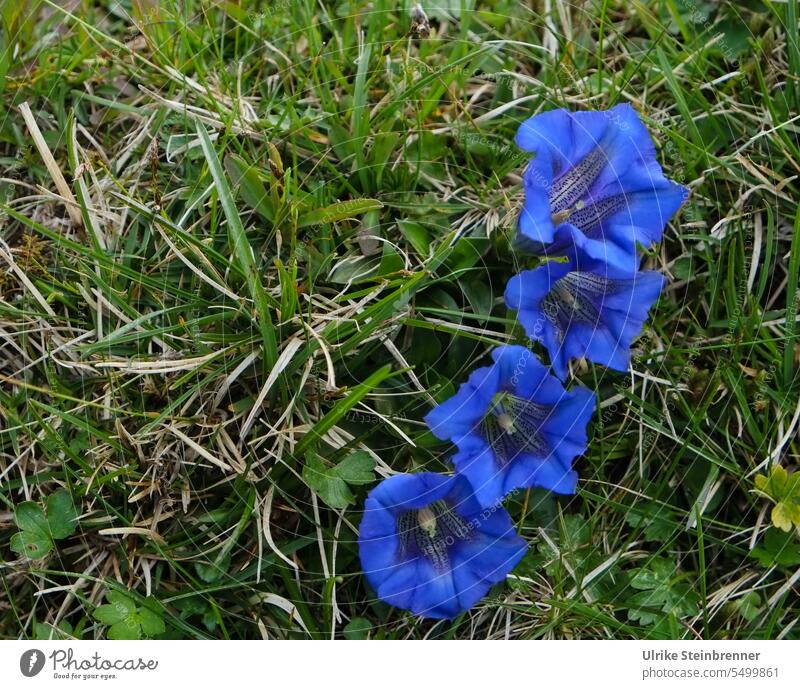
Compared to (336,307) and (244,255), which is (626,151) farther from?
(244,255)

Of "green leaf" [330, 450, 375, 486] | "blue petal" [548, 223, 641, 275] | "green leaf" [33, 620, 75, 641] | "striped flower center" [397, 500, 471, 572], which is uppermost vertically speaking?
"blue petal" [548, 223, 641, 275]

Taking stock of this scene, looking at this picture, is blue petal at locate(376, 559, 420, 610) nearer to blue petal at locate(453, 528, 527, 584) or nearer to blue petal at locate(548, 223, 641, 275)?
blue petal at locate(453, 528, 527, 584)

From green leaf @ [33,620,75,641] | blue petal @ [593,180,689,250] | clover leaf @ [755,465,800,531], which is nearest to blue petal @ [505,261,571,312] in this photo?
blue petal @ [593,180,689,250]

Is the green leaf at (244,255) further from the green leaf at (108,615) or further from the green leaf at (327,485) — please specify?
the green leaf at (108,615)
